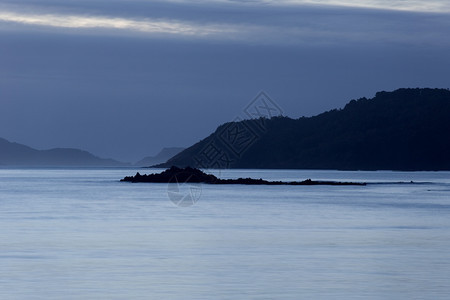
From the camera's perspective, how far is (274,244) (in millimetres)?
23938

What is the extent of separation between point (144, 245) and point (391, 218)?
15.2m

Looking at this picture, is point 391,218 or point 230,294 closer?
point 230,294

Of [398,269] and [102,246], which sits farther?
[102,246]

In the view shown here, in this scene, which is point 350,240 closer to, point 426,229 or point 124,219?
point 426,229

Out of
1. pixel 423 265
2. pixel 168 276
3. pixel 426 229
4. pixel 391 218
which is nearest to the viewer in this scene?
pixel 168 276

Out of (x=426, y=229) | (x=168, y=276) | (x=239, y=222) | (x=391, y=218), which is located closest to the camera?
(x=168, y=276)

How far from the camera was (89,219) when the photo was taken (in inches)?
1345

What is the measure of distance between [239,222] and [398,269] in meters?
14.6

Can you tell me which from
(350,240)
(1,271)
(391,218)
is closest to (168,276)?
(1,271)

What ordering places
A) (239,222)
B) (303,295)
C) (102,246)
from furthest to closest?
1. (239,222)
2. (102,246)
3. (303,295)

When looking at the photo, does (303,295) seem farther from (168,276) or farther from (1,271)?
(1,271)

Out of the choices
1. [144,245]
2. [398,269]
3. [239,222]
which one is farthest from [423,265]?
[239,222]

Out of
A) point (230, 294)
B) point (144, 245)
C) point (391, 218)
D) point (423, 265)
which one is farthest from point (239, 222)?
point (230, 294)

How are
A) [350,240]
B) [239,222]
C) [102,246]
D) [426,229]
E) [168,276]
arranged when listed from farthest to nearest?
[239,222], [426,229], [350,240], [102,246], [168,276]
